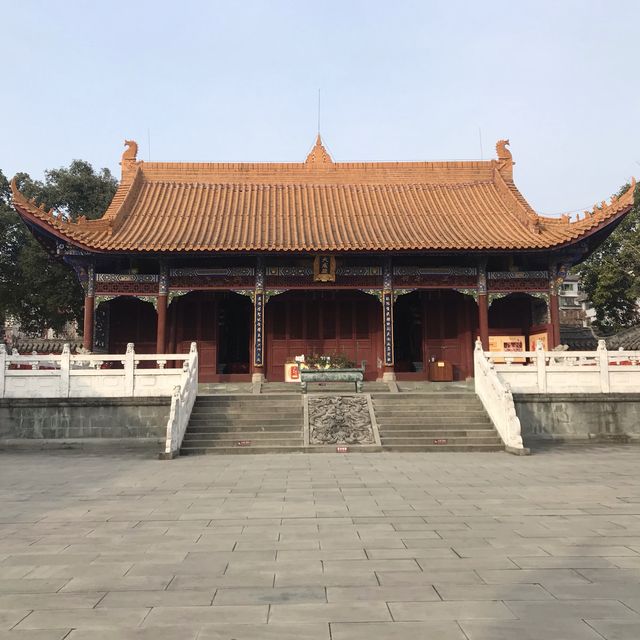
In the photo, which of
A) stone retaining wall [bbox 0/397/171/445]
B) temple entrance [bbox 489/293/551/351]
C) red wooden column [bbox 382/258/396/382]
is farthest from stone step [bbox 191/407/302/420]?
temple entrance [bbox 489/293/551/351]

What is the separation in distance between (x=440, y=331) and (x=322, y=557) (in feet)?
43.3

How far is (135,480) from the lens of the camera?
24.3 feet

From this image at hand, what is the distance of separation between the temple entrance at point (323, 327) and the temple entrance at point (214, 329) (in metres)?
0.99

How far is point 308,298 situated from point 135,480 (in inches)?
379

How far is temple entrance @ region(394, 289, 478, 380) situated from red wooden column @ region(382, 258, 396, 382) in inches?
52.6

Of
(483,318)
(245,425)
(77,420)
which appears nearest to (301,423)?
(245,425)

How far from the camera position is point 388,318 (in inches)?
589

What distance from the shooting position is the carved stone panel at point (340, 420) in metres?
10.8

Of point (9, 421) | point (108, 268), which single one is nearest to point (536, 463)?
point (9, 421)

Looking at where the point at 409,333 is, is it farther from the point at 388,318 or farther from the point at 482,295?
the point at 482,295

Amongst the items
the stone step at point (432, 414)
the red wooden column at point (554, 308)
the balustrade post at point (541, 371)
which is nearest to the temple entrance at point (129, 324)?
the stone step at point (432, 414)

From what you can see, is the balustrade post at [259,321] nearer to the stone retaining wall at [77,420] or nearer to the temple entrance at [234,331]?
the temple entrance at [234,331]

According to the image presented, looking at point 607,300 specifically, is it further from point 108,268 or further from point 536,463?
point 108,268

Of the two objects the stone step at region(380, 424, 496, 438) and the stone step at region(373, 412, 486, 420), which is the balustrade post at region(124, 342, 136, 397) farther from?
the stone step at region(380, 424, 496, 438)
